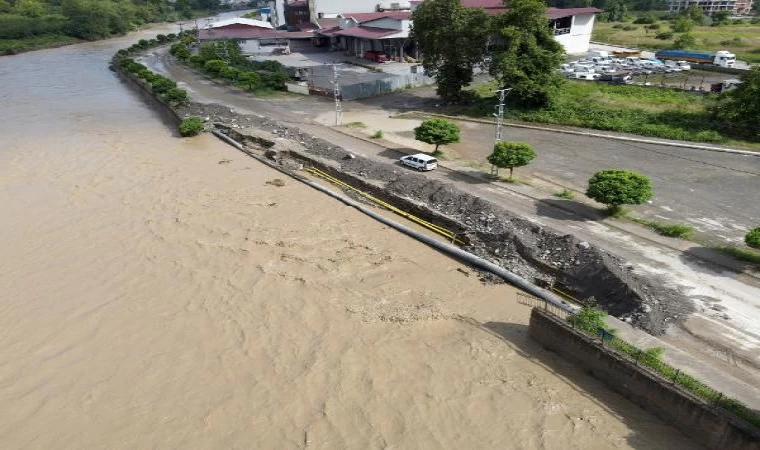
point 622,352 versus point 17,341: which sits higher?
point 622,352

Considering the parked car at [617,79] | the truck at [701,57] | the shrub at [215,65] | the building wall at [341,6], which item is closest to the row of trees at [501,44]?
the parked car at [617,79]

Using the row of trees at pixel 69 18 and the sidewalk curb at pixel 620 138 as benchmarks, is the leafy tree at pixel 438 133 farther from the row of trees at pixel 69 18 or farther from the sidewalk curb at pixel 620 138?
the row of trees at pixel 69 18

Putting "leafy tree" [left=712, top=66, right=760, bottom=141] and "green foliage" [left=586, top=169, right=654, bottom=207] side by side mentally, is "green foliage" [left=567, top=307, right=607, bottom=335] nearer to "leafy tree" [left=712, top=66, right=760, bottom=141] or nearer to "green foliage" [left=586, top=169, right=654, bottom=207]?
"green foliage" [left=586, top=169, right=654, bottom=207]

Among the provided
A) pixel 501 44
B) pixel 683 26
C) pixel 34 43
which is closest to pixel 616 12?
pixel 683 26

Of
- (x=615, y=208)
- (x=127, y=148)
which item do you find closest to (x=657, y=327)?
(x=615, y=208)

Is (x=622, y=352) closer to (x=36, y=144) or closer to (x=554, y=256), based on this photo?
(x=554, y=256)
